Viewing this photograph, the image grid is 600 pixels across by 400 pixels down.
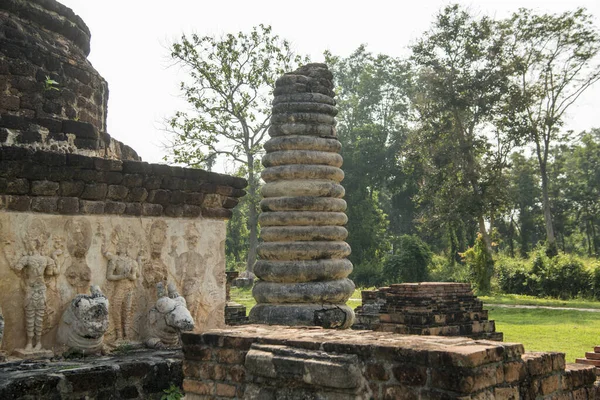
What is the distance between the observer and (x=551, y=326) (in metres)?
11.6

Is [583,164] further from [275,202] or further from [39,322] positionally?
[39,322]

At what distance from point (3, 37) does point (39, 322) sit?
294 centimetres

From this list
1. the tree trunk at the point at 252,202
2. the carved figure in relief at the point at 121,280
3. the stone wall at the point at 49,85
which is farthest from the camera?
the tree trunk at the point at 252,202

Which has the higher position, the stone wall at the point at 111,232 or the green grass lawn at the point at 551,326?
the stone wall at the point at 111,232

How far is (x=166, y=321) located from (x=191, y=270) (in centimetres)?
71

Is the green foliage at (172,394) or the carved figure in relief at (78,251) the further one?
the carved figure in relief at (78,251)

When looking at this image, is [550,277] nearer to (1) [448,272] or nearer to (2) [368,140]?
(1) [448,272]

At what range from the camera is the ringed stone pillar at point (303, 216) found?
23.9 feet

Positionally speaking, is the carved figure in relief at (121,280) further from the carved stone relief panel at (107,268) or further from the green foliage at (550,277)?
the green foliage at (550,277)

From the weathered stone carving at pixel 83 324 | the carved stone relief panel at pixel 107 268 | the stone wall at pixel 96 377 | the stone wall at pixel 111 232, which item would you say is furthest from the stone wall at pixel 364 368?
the stone wall at pixel 111 232

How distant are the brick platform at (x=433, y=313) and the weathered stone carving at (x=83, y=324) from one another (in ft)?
14.2

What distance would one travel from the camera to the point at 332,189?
7824 mm

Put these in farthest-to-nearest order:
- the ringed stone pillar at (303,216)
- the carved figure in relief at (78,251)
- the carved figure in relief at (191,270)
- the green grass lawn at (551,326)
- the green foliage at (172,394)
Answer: the green grass lawn at (551,326)
the ringed stone pillar at (303,216)
the carved figure in relief at (191,270)
the carved figure in relief at (78,251)
the green foliage at (172,394)

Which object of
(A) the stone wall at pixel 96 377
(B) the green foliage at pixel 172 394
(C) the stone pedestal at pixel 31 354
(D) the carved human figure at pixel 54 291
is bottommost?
(B) the green foliage at pixel 172 394
